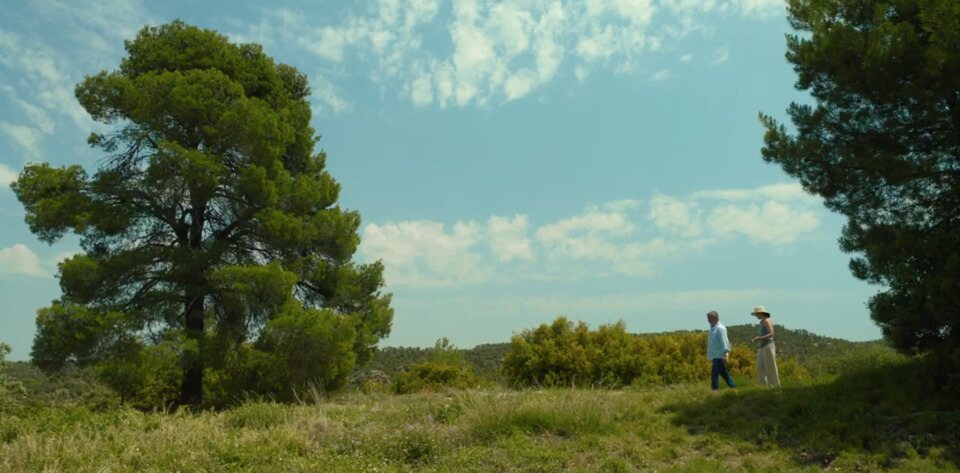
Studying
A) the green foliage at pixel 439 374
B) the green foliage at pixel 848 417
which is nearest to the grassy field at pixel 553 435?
the green foliage at pixel 848 417

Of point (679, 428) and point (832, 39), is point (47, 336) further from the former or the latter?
point (832, 39)

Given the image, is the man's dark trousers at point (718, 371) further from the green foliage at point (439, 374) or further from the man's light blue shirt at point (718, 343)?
the green foliage at point (439, 374)

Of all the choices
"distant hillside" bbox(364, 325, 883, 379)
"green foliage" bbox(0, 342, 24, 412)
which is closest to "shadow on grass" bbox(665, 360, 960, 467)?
"green foliage" bbox(0, 342, 24, 412)

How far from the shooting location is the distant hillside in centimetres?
3693

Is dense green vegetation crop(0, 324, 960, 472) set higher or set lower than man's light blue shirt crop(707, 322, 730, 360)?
lower

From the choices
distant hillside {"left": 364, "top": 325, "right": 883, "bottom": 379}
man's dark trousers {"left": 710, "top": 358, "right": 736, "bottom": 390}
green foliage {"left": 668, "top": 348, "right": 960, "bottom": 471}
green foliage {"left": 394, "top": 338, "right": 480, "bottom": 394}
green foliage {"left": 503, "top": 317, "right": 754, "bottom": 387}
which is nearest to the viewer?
green foliage {"left": 668, "top": 348, "right": 960, "bottom": 471}

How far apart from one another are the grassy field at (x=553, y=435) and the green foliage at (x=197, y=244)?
3605mm

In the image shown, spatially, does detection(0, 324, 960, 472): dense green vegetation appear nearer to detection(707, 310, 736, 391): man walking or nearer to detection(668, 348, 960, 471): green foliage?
detection(668, 348, 960, 471): green foliage

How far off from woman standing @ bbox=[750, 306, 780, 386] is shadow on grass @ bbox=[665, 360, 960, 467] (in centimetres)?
118

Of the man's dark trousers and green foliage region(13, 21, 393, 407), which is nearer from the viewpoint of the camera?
the man's dark trousers

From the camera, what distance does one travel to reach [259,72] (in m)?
20.5

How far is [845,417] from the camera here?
11.1 meters

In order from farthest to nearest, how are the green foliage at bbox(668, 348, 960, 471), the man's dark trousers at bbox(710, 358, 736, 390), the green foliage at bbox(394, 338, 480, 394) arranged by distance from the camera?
1. the green foliage at bbox(394, 338, 480, 394)
2. the man's dark trousers at bbox(710, 358, 736, 390)
3. the green foliage at bbox(668, 348, 960, 471)

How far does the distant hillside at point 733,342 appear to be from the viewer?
36.9 metres
